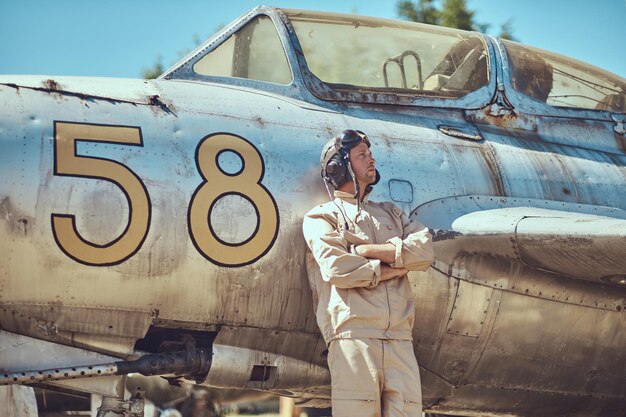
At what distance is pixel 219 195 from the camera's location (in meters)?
6.11

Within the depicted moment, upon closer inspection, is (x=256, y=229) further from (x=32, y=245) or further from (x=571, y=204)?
(x=571, y=204)

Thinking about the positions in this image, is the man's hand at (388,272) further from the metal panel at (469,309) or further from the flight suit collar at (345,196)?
the metal panel at (469,309)

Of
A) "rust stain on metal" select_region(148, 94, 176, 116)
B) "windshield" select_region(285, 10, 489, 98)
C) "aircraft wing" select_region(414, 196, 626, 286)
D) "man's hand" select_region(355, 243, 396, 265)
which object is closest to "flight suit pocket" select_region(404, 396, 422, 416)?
"man's hand" select_region(355, 243, 396, 265)

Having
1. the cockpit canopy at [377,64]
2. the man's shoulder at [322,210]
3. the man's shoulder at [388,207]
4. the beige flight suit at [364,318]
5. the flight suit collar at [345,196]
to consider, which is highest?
the cockpit canopy at [377,64]

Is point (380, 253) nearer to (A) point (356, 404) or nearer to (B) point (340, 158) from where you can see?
(B) point (340, 158)

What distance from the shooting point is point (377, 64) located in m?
7.72

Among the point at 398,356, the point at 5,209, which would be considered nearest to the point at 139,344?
the point at 5,209

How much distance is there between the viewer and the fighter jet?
5812mm

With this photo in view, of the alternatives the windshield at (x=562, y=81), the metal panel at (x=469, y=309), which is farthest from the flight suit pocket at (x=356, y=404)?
the windshield at (x=562, y=81)

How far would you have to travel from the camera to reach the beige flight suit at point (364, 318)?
227 inches

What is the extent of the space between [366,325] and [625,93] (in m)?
4.16

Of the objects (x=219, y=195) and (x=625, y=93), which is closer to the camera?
(x=219, y=195)

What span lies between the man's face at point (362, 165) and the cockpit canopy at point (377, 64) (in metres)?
0.96

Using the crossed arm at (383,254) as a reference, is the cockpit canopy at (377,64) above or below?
above
